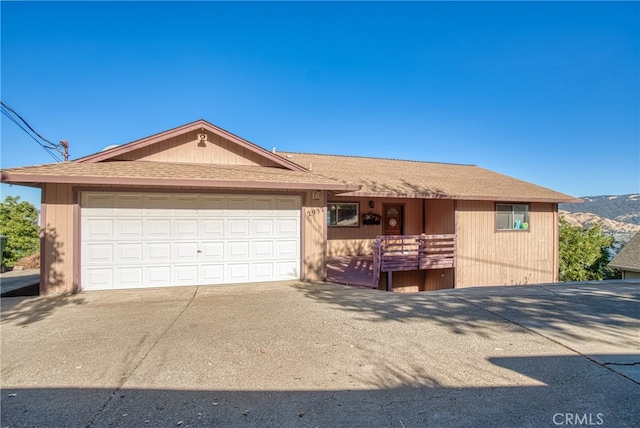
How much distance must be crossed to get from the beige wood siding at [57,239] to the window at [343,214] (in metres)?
7.88

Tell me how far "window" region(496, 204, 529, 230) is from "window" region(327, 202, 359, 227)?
5.22 metres

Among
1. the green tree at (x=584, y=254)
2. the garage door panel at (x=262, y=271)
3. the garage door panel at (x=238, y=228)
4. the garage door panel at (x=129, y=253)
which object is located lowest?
the green tree at (x=584, y=254)

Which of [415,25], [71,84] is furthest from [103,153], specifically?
[415,25]

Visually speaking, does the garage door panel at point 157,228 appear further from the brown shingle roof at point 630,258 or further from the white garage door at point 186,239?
the brown shingle roof at point 630,258

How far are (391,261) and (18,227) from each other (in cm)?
2186

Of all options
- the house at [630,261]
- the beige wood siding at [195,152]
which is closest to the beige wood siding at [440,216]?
the beige wood siding at [195,152]

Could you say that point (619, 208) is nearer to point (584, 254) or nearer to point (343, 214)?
point (584, 254)

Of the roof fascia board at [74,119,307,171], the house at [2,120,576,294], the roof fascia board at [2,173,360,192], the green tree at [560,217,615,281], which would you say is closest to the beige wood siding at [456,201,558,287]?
the house at [2,120,576,294]

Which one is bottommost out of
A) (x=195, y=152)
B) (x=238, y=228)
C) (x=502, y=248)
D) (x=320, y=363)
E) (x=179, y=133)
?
(x=320, y=363)

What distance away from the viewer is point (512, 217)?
37.7ft

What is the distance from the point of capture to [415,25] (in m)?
12.4

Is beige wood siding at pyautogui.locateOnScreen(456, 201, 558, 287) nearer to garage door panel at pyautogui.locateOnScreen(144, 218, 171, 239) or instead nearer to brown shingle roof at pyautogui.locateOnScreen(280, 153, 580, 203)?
brown shingle roof at pyautogui.locateOnScreen(280, 153, 580, 203)

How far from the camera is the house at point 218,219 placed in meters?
6.75
